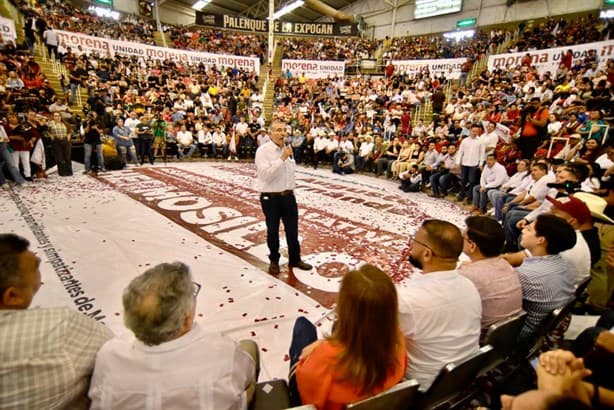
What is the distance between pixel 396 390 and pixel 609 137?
6590mm

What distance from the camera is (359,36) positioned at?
84.9 ft

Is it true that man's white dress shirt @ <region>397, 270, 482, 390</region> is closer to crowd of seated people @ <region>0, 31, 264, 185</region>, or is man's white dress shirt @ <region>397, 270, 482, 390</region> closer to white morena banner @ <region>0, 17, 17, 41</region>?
crowd of seated people @ <region>0, 31, 264, 185</region>

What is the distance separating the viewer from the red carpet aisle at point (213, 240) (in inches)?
110

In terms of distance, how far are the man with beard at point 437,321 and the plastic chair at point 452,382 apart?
0.06 m

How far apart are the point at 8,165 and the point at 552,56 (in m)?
17.5

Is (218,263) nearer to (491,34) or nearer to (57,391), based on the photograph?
(57,391)

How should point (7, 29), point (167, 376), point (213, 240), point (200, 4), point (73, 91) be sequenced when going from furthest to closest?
point (200, 4) → point (73, 91) → point (7, 29) → point (213, 240) → point (167, 376)

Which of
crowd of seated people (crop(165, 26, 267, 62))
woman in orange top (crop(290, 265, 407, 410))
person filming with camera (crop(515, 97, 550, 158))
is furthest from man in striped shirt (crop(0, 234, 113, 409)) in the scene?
crowd of seated people (crop(165, 26, 267, 62))

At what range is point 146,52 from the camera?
55.5ft

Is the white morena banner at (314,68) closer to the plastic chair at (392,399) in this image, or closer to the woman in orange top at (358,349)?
the woman in orange top at (358,349)

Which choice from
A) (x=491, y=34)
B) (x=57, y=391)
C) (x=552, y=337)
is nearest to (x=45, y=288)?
(x=57, y=391)

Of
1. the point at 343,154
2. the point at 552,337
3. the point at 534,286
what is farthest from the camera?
the point at 343,154

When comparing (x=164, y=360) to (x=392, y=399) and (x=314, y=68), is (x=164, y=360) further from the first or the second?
(x=314, y=68)

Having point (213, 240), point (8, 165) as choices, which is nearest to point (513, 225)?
point (213, 240)
